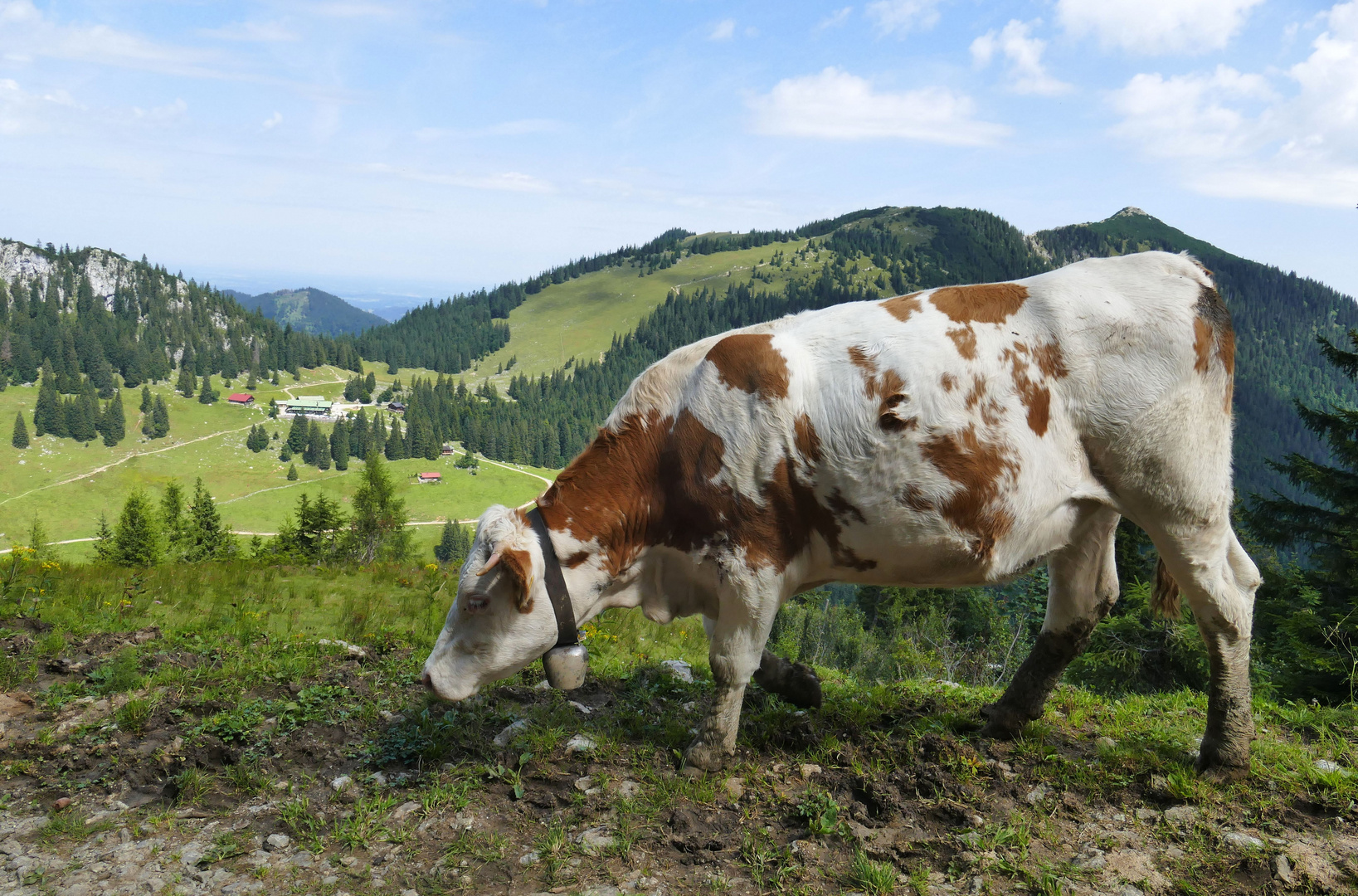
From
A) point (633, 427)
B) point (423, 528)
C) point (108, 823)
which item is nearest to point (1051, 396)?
point (633, 427)

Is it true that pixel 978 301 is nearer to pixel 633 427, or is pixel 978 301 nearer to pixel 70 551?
pixel 633 427

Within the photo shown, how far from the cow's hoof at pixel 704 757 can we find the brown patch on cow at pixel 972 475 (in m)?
2.32

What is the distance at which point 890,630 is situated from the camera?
68688mm

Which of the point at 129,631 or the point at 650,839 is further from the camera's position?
the point at 129,631

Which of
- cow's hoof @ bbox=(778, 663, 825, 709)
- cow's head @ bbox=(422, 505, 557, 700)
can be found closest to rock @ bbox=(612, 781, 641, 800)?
cow's head @ bbox=(422, 505, 557, 700)

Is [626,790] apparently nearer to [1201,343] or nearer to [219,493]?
[1201,343]

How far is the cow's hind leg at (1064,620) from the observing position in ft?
20.0

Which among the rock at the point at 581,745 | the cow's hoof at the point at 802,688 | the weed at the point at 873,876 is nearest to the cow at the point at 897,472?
the rock at the point at 581,745

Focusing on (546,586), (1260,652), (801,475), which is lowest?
(1260,652)

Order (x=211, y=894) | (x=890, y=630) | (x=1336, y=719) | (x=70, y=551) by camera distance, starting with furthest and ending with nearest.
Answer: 1. (x=70, y=551)
2. (x=890, y=630)
3. (x=1336, y=719)
4. (x=211, y=894)

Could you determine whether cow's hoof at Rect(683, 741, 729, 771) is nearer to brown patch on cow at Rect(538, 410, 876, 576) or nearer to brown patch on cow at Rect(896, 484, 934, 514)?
brown patch on cow at Rect(538, 410, 876, 576)

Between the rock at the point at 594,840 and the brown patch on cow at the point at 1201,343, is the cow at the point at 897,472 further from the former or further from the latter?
the rock at the point at 594,840

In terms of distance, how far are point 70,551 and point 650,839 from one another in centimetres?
17115

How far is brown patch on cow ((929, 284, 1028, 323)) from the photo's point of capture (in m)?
5.34
